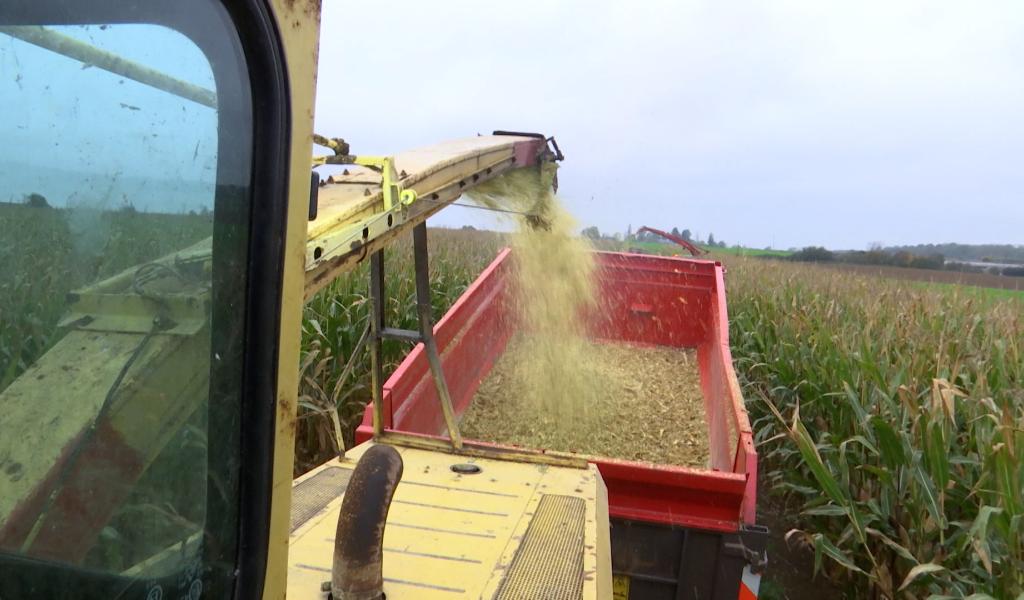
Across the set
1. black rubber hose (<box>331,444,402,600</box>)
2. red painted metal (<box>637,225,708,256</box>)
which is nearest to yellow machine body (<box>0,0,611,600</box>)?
black rubber hose (<box>331,444,402,600</box>)

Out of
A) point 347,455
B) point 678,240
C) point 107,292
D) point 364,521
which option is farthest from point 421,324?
point 678,240

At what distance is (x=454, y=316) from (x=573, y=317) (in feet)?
5.10

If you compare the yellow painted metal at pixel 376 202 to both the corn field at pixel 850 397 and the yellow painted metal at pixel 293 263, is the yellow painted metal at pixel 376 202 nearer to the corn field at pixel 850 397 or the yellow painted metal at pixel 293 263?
the yellow painted metal at pixel 293 263

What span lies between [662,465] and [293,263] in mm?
2164

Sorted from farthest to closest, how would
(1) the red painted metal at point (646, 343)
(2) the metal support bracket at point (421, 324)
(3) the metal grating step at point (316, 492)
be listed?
1. (1) the red painted metal at point (646, 343)
2. (2) the metal support bracket at point (421, 324)
3. (3) the metal grating step at point (316, 492)

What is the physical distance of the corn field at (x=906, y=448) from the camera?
2770mm

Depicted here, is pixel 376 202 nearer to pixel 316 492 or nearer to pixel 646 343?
pixel 316 492

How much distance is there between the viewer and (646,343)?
5664 mm

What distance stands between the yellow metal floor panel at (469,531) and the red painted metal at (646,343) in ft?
1.04

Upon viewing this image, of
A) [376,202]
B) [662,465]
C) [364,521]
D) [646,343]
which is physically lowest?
[662,465]

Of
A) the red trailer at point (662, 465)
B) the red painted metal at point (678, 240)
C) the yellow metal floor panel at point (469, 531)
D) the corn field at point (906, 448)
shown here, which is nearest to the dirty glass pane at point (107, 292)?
the yellow metal floor panel at point (469, 531)

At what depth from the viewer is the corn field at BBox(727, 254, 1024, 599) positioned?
2770mm

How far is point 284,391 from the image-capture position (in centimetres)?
97

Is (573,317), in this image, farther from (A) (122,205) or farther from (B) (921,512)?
(A) (122,205)
